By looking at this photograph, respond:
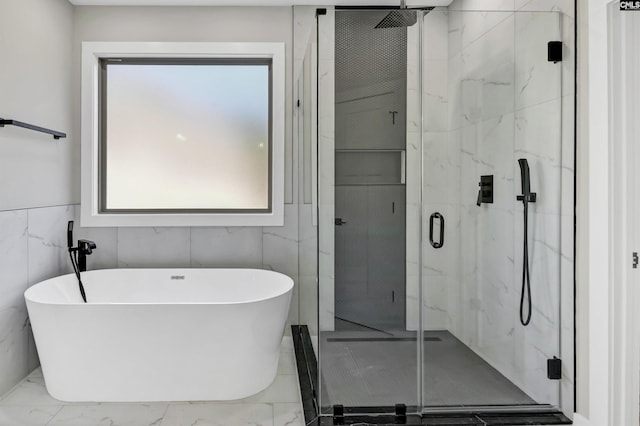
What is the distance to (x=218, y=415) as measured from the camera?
2.37m

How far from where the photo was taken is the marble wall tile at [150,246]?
346 cm

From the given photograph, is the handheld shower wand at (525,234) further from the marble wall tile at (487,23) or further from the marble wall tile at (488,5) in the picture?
the marble wall tile at (488,5)

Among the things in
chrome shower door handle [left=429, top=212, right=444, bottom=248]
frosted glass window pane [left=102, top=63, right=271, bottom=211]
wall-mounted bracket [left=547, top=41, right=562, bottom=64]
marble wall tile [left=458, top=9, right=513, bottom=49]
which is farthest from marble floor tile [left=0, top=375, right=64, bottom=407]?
wall-mounted bracket [left=547, top=41, right=562, bottom=64]

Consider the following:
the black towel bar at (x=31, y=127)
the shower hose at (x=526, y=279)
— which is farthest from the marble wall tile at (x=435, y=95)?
the black towel bar at (x=31, y=127)

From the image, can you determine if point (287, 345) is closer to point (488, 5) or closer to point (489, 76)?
→ point (489, 76)

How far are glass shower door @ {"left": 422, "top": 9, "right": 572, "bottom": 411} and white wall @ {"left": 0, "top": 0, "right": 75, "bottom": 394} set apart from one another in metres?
2.27

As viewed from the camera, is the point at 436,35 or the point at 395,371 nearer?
the point at 436,35

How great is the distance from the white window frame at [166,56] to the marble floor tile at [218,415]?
1350 mm

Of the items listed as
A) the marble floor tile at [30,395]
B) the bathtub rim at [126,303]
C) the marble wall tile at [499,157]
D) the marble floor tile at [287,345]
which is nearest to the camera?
the marble wall tile at [499,157]

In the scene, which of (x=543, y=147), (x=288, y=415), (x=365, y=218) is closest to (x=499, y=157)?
(x=543, y=147)

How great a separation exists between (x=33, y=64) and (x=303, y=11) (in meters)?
1.83

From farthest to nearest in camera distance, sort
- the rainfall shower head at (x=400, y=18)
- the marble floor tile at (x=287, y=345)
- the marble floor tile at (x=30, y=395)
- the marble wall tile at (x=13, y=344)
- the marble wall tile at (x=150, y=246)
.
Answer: the marble wall tile at (x=150, y=246) < the marble floor tile at (x=287, y=345) < the marble wall tile at (x=13, y=344) < the marble floor tile at (x=30, y=395) < the rainfall shower head at (x=400, y=18)

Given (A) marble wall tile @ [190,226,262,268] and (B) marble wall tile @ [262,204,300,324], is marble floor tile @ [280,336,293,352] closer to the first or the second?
(B) marble wall tile @ [262,204,300,324]

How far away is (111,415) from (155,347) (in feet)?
1.28
